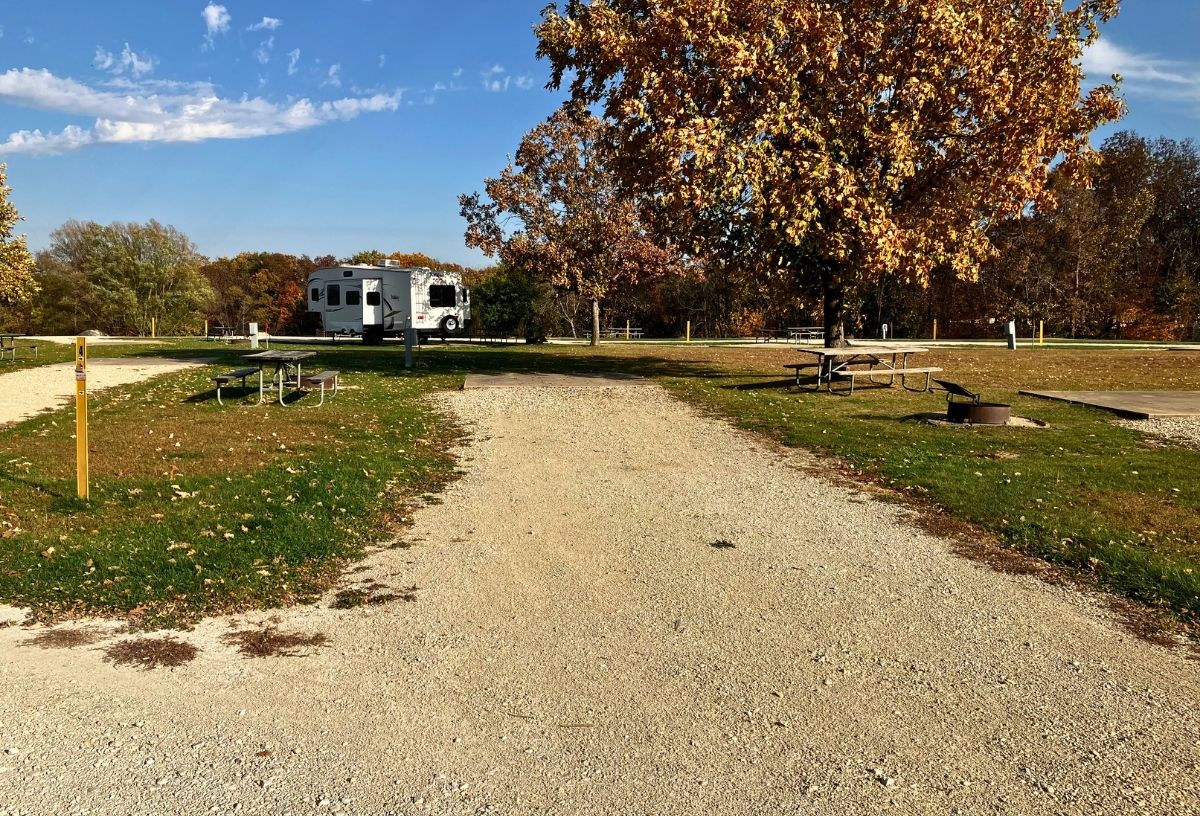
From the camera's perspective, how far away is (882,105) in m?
14.7

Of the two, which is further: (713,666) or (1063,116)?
(1063,116)

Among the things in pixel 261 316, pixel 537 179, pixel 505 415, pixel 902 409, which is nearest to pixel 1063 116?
pixel 902 409

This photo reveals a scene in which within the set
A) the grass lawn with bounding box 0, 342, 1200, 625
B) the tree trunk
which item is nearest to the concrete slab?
the grass lawn with bounding box 0, 342, 1200, 625

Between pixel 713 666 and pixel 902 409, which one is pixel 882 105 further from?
pixel 713 666

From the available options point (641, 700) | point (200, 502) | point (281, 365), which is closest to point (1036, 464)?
point (641, 700)

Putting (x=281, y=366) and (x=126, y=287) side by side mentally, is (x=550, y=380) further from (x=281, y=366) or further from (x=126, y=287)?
(x=126, y=287)

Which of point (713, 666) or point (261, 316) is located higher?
point (261, 316)

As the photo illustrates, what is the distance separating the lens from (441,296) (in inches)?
1284

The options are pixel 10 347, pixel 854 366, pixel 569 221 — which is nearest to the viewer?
pixel 854 366

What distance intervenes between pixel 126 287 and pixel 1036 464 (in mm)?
56474

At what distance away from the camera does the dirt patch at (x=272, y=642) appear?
12.7 feet

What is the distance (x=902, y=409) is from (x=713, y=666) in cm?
980

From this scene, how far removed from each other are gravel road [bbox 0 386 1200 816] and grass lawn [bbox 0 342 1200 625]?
1.73 ft

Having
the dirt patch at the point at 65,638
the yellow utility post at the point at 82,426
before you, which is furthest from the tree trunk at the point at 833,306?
the dirt patch at the point at 65,638
